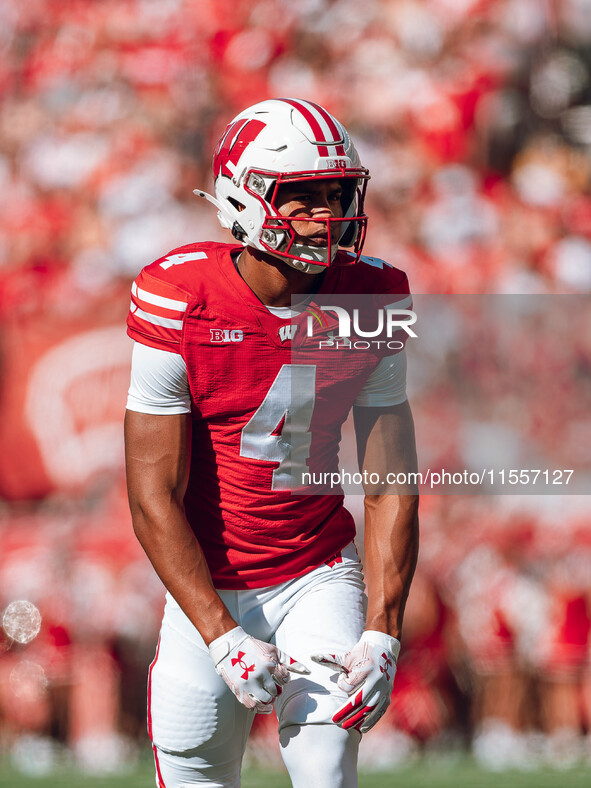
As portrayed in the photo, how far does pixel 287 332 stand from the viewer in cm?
219

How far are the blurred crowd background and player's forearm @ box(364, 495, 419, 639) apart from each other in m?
2.20

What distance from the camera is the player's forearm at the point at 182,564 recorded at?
2.10 m

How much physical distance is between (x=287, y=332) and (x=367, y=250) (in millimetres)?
3225

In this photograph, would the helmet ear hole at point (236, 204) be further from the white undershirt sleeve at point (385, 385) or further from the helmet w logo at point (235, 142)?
the white undershirt sleeve at point (385, 385)

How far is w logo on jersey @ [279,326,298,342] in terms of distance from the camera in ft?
7.17

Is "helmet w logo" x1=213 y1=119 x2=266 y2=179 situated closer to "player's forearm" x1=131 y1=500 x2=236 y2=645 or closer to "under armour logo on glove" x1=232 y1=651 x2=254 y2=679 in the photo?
"player's forearm" x1=131 y1=500 x2=236 y2=645

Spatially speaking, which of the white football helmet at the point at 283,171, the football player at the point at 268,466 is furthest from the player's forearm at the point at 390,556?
the white football helmet at the point at 283,171

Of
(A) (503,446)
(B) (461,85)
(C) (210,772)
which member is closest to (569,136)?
(B) (461,85)

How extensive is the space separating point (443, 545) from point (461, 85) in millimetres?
2459

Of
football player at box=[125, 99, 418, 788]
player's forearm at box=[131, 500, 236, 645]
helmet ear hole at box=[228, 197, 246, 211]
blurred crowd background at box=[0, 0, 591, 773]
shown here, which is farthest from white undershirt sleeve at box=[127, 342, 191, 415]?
blurred crowd background at box=[0, 0, 591, 773]

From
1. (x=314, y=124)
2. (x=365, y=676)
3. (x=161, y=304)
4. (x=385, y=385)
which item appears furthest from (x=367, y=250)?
(x=365, y=676)

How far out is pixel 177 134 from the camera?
18.9ft

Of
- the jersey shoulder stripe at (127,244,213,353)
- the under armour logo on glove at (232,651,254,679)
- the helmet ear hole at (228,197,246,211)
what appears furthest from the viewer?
Result: the helmet ear hole at (228,197,246,211)

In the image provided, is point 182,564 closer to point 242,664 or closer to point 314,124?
A: point 242,664
